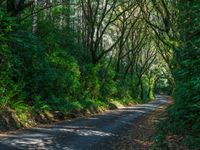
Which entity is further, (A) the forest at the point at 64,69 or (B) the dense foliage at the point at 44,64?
(B) the dense foliage at the point at 44,64

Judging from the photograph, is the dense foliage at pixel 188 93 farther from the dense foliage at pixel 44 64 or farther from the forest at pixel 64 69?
the dense foliage at pixel 44 64

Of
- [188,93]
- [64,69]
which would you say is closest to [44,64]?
[64,69]

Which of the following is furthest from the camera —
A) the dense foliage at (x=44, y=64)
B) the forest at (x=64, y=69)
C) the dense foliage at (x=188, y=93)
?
the dense foliage at (x=44, y=64)

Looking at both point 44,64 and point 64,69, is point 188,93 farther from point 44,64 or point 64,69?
point 64,69

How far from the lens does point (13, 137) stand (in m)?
13.4

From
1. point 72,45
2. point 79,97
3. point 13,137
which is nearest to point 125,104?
point 72,45

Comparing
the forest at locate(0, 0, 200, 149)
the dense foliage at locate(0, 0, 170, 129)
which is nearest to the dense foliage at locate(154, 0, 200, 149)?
the forest at locate(0, 0, 200, 149)

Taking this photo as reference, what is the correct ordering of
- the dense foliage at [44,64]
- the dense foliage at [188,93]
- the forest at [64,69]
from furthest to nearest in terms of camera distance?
the dense foliage at [44,64], the forest at [64,69], the dense foliage at [188,93]

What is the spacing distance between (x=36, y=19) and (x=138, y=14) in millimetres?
23219

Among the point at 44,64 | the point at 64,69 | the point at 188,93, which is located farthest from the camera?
the point at 64,69

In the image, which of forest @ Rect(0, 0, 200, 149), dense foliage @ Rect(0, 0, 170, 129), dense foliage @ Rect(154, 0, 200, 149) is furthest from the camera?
dense foliage @ Rect(0, 0, 170, 129)

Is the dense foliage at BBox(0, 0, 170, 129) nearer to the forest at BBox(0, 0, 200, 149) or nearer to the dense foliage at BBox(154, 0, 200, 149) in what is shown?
the forest at BBox(0, 0, 200, 149)

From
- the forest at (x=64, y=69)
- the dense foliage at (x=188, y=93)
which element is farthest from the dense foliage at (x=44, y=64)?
the dense foliage at (x=188, y=93)

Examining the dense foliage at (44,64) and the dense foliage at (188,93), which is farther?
the dense foliage at (44,64)
